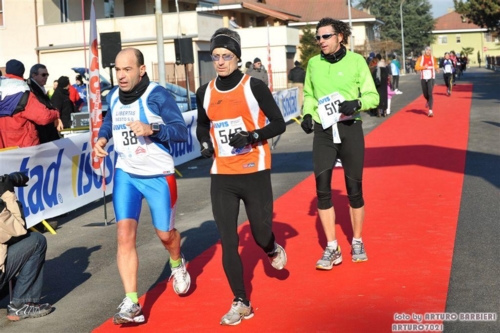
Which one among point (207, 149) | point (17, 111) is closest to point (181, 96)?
point (17, 111)

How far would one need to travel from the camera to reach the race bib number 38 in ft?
24.1

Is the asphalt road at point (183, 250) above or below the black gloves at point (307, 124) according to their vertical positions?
below

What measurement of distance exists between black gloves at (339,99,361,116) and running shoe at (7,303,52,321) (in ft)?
9.75

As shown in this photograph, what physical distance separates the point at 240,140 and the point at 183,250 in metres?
3.36

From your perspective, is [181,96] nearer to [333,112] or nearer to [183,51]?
[183,51]

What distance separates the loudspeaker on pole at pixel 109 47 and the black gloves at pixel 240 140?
14479 millimetres

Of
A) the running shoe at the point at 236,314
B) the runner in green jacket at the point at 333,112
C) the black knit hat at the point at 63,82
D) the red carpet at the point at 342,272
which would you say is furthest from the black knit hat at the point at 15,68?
the black knit hat at the point at 63,82

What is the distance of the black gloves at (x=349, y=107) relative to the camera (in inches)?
278

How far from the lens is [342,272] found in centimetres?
741

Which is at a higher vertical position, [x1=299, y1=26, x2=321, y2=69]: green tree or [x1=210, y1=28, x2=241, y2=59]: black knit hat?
[x1=299, y1=26, x2=321, y2=69]: green tree

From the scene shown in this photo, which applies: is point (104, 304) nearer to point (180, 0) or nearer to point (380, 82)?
point (380, 82)

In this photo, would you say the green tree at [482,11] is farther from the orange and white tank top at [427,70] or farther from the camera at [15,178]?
the camera at [15,178]

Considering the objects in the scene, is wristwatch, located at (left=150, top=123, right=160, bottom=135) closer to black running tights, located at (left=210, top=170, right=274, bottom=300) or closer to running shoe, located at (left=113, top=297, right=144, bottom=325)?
black running tights, located at (left=210, top=170, right=274, bottom=300)

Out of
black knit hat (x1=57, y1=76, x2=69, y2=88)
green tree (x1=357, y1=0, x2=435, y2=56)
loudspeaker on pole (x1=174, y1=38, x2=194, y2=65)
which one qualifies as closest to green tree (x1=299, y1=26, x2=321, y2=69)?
loudspeaker on pole (x1=174, y1=38, x2=194, y2=65)
